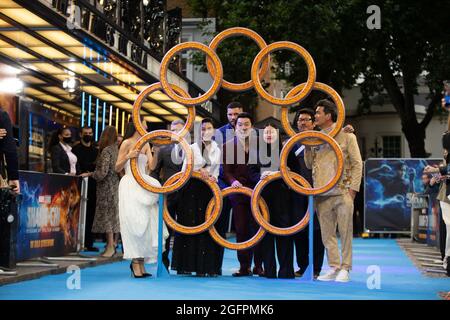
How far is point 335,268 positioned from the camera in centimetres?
1140

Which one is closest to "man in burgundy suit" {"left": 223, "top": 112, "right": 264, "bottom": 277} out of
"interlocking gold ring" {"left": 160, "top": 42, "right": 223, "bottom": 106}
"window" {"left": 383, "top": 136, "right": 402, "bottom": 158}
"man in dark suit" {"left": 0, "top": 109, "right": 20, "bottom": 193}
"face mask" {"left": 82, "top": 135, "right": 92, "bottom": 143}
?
"interlocking gold ring" {"left": 160, "top": 42, "right": 223, "bottom": 106}

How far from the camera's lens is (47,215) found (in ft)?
45.1

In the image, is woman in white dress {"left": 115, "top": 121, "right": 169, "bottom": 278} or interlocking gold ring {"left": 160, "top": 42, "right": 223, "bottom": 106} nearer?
woman in white dress {"left": 115, "top": 121, "right": 169, "bottom": 278}

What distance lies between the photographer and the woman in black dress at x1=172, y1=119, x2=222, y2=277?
39.7ft

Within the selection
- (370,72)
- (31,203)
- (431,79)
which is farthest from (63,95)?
(370,72)

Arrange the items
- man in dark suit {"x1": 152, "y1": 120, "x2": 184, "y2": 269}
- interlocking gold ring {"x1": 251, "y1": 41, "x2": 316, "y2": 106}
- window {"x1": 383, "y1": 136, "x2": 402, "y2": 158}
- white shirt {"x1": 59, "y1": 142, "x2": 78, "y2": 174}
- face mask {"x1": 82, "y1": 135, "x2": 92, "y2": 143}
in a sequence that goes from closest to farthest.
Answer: interlocking gold ring {"x1": 251, "y1": 41, "x2": 316, "y2": 106}, man in dark suit {"x1": 152, "y1": 120, "x2": 184, "y2": 269}, white shirt {"x1": 59, "y1": 142, "x2": 78, "y2": 174}, face mask {"x1": 82, "y1": 135, "x2": 92, "y2": 143}, window {"x1": 383, "y1": 136, "x2": 402, "y2": 158}

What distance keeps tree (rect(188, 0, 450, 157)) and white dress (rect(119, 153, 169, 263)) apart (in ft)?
52.7

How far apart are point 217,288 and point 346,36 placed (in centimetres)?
1941

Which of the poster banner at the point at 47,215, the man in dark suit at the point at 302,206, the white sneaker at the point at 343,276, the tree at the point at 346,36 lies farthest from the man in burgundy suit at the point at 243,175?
the tree at the point at 346,36

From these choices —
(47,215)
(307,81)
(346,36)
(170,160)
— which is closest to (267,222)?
(170,160)

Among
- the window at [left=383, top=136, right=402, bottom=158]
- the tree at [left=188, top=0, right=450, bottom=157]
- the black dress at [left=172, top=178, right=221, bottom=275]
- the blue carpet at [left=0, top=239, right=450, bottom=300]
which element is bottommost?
the blue carpet at [left=0, top=239, right=450, bottom=300]

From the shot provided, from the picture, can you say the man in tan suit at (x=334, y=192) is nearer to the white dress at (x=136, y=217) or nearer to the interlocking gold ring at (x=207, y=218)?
the interlocking gold ring at (x=207, y=218)

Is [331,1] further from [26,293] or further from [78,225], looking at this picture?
[26,293]

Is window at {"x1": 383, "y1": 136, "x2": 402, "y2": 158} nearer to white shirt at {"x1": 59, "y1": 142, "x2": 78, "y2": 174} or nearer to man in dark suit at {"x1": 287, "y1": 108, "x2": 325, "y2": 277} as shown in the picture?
white shirt at {"x1": 59, "y1": 142, "x2": 78, "y2": 174}
